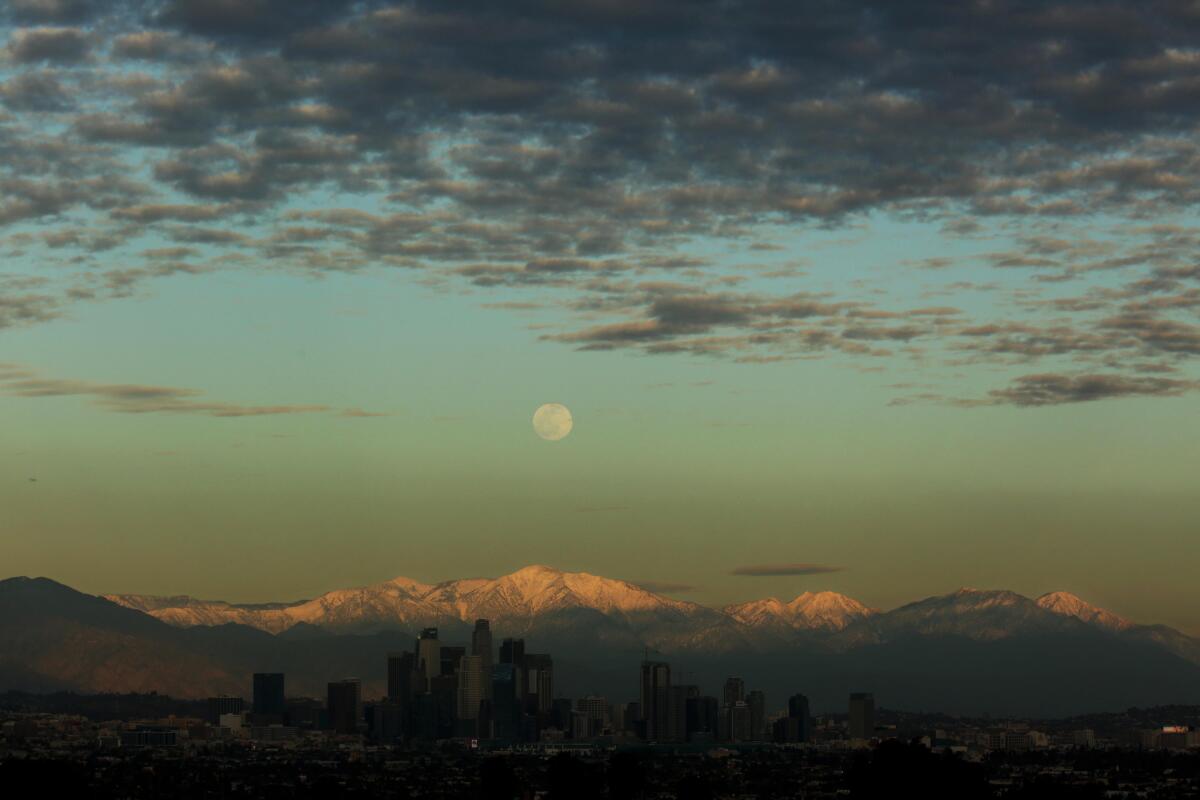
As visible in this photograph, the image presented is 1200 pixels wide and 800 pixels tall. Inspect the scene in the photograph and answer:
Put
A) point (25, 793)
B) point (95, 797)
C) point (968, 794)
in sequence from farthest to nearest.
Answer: point (95, 797) → point (968, 794) → point (25, 793)

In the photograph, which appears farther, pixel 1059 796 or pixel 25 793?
pixel 1059 796

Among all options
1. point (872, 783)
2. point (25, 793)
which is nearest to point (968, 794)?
point (872, 783)

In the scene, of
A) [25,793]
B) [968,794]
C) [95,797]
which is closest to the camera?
[25,793]

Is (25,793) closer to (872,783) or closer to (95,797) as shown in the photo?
(95,797)

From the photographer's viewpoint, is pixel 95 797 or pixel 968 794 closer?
pixel 968 794

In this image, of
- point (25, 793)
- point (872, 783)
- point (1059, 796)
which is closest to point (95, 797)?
point (25, 793)

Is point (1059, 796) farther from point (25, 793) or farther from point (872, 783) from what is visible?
point (25, 793)

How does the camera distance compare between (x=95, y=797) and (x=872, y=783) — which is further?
(x=95, y=797)
